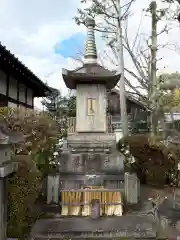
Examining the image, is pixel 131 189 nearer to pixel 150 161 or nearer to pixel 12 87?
pixel 150 161

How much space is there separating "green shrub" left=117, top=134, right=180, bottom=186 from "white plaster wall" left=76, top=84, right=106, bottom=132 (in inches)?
70.6

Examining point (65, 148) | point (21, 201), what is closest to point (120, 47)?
point (65, 148)

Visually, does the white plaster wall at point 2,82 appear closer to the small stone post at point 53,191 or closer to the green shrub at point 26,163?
the green shrub at point 26,163

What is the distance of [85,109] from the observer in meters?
13.8

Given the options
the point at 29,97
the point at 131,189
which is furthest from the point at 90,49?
the point at 131,189

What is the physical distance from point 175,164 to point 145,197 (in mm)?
2484

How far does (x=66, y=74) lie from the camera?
43.8 ft

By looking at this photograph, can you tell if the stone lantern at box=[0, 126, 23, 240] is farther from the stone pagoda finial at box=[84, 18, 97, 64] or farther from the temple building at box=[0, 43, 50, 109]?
the stone pagoda finial at box=[84, 18, 97, 64]

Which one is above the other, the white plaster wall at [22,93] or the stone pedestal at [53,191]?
the white plaster wall at [22,93]

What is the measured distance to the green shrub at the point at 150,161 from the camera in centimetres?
1366

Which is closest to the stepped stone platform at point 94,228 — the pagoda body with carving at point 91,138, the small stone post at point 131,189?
the small stone post at point 131,189

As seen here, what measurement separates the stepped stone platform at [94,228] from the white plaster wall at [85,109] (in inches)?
183

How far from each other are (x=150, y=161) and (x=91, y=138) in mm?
2956

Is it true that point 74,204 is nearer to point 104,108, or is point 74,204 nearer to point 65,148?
point 65,148
